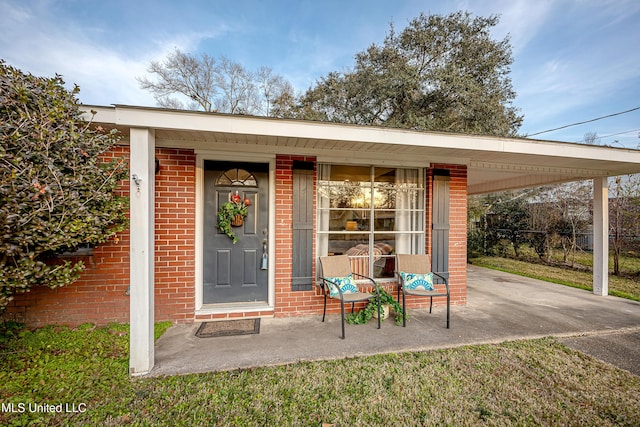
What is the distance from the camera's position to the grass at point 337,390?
6.05ft

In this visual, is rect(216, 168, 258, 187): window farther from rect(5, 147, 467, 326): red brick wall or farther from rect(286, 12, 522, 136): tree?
rect(286, 12, 522, 136): tree

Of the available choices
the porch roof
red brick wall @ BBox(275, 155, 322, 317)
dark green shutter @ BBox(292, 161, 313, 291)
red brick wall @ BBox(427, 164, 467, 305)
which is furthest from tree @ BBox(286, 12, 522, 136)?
red brick wall @ BBox(275, 155, 322, 317)

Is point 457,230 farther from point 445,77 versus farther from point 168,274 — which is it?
point 445,77

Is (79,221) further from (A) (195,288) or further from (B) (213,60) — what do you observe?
(B) (213,60)

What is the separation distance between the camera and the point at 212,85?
38.6 ft

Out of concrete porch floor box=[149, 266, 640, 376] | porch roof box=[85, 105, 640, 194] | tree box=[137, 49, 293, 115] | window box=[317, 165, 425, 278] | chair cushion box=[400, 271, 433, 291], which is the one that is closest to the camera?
porch roof box=[85, 105, 640, 194]

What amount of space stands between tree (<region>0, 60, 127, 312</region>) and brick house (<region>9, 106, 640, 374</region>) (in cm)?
37

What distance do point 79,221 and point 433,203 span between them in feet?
13.8

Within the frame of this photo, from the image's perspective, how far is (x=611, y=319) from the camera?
3.70m

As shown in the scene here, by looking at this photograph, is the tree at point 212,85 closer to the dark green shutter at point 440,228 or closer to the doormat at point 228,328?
the dark green shutter at point 440,228

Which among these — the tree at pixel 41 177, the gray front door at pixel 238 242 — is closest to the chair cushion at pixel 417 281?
the gray front door at pixel 238 242

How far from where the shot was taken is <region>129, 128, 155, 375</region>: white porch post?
230cm

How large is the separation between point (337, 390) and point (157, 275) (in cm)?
258

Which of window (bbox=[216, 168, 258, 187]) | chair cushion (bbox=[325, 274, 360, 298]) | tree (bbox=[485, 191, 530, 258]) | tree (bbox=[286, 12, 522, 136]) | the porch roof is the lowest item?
chair cushion (bbox=[325, 274, 360, 298])
